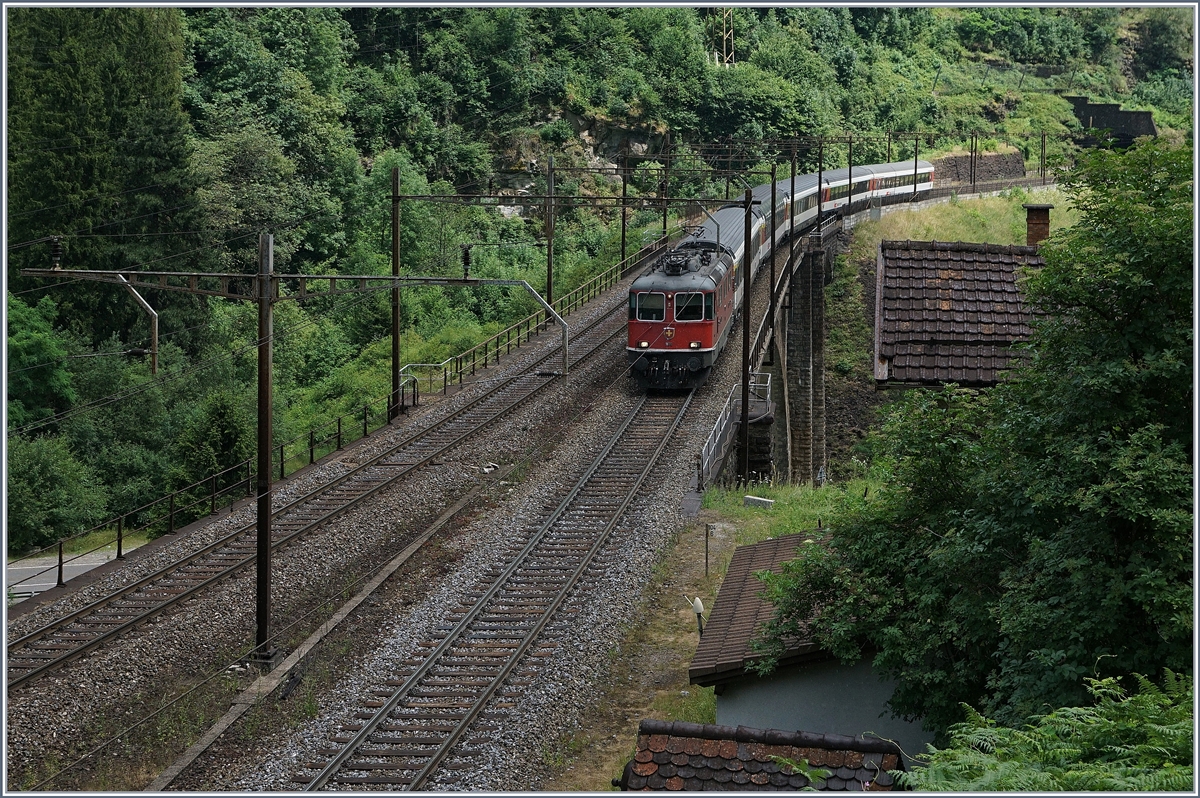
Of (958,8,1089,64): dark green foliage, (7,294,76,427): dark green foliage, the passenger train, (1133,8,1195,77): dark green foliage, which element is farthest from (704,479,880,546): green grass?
(1133,8,1195,77): dark green foliage

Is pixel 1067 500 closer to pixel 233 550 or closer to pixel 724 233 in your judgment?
pixel 233 550

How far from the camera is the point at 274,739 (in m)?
13.3

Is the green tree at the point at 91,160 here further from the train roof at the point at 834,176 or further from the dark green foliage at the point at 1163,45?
the dark green foliage at the point at 1163,45

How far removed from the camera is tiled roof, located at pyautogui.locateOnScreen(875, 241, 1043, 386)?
1522 cm

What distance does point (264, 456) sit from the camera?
52.1 ft

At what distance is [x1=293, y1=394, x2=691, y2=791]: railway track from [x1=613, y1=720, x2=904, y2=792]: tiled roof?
14.3 feet

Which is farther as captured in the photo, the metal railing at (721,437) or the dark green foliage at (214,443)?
the dark green foliage at (214,443)

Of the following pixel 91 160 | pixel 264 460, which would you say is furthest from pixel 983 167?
pixel 264 460

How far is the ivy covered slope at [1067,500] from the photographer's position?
9.18 m

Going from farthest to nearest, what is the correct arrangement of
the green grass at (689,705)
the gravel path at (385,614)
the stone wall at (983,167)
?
the stone wall at (983,167), the green grass at (689,705), the gravel path at (385,614)

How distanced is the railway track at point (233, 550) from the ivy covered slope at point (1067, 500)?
9.32m

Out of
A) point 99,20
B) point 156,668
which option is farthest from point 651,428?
point 99,20

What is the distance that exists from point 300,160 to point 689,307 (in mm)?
33020

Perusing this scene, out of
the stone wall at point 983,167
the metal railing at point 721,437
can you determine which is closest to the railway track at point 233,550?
the metal railing at point 721,437
